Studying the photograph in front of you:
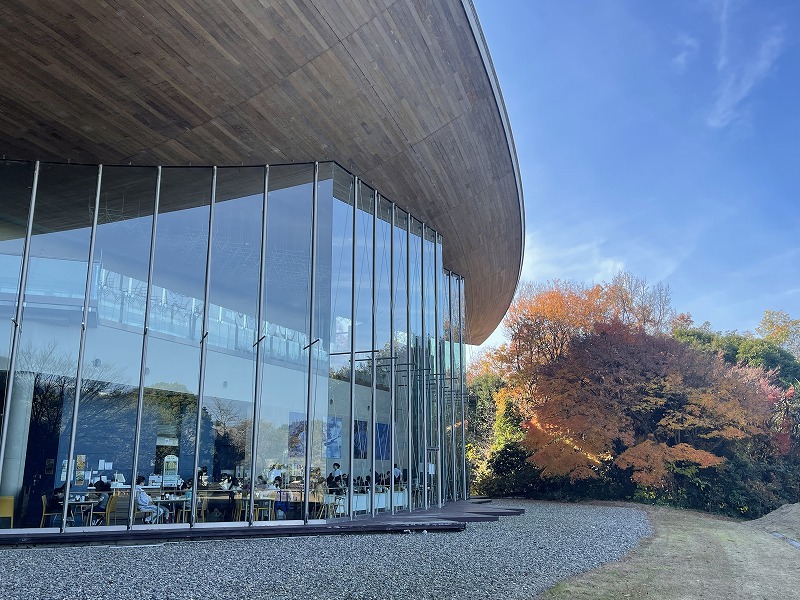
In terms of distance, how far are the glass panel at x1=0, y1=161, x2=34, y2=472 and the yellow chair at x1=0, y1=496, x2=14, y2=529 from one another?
45.1 inches

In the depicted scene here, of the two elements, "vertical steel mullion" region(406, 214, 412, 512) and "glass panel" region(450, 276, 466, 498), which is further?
"glass panel" region(450, 276, 466, 498)

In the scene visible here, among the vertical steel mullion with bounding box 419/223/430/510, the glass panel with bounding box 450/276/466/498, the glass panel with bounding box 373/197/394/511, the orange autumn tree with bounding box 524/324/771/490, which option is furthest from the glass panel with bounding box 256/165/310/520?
the orange autumn tree with bounding box 524/324/771/490

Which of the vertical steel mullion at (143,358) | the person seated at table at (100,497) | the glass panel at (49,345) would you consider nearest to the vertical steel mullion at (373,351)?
the vertical steel mullion at (143,358)

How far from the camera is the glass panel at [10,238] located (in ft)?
35.2

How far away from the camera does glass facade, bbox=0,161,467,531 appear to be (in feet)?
35.0

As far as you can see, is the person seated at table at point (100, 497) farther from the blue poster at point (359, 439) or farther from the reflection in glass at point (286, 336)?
the blue poster at point (359, 439)

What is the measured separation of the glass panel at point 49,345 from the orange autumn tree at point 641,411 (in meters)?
15.7

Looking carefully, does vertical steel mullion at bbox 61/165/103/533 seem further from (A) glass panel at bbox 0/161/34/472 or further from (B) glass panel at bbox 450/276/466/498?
(B) glass panel at bbox 450/276/466/498

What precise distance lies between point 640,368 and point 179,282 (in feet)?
52.7

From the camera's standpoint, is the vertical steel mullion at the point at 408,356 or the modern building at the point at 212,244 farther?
the vertical steel mullion at the point at 408,356

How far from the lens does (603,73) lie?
954 inches

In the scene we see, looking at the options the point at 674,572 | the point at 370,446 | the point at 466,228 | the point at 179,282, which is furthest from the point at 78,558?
the point at 466,228

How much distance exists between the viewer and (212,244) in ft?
39.7

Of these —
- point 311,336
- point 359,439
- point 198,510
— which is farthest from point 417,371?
point 198,510
